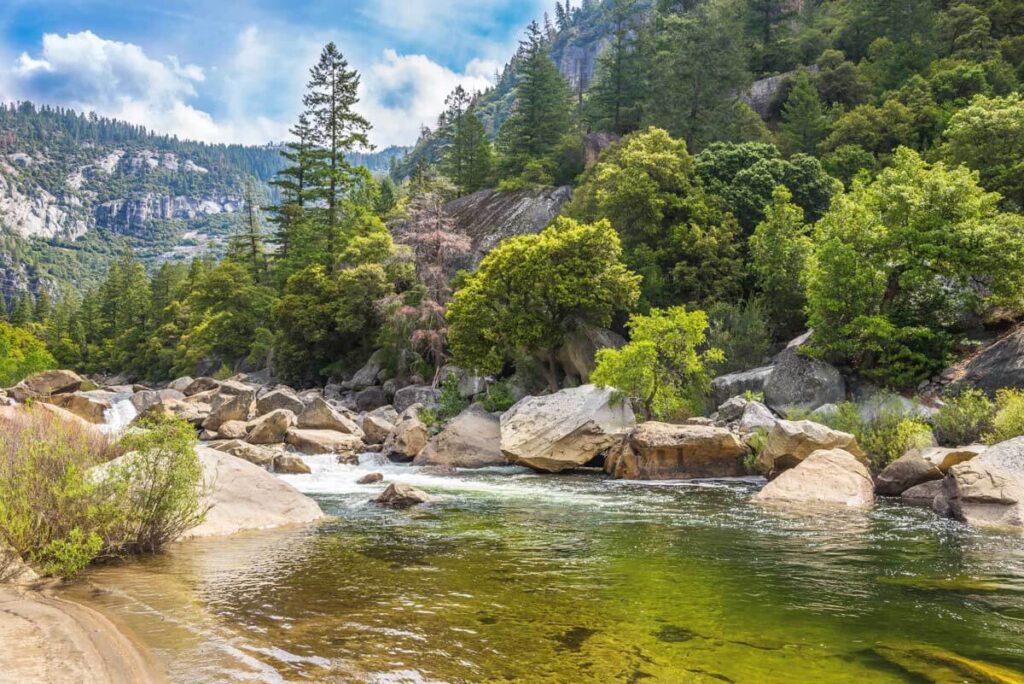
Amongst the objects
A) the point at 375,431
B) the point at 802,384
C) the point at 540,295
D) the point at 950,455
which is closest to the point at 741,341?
the point at 802,384

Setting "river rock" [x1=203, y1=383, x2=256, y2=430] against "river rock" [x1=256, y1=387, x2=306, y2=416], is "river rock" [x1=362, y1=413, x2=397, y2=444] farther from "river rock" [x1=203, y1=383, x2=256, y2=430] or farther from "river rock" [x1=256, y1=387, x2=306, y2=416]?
"river rock" [x1=203, y1=383, x2=256, y2=430]

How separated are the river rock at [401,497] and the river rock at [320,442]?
1037cm

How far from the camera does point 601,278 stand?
104ft

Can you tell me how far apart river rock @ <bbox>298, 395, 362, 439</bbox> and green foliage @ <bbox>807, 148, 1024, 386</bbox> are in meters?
20.4

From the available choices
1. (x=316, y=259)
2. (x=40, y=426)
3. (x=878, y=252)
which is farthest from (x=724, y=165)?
(x=40, y=426)

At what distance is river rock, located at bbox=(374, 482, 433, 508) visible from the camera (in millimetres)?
16422

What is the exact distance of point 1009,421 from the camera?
16812mm

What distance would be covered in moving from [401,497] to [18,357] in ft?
232

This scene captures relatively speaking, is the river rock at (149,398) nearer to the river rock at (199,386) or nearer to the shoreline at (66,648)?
the river rock at (199,386)

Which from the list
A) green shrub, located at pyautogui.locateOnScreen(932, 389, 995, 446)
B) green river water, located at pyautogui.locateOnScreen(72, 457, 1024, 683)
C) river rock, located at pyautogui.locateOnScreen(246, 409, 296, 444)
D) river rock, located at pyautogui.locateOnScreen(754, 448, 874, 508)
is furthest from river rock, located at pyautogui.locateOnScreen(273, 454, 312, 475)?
green shrub, located at pyautogui.locateOnScreen(932, 389, 995, 446)

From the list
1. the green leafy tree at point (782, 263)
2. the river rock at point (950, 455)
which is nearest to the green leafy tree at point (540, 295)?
the green leafy tree at point (782, 263)

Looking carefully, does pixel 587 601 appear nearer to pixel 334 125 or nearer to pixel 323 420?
pixel 323 420

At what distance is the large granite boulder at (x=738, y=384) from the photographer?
85.6 ft

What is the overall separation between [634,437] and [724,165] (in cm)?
2430
